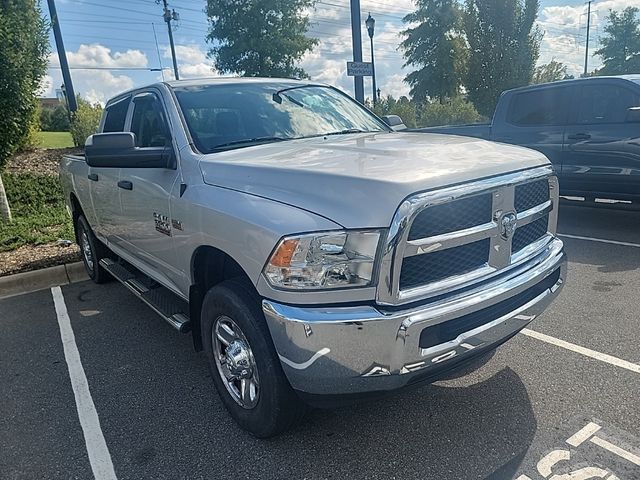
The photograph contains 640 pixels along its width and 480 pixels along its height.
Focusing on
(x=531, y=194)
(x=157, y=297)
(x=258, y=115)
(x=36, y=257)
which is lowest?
(x=36, y=257)

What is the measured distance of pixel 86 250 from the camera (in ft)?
20.0

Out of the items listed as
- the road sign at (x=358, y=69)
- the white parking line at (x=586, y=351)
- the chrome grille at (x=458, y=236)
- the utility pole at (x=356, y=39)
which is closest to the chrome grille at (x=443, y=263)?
the chrome grille at (x=458, y=236)

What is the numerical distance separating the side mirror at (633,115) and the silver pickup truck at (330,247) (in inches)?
171

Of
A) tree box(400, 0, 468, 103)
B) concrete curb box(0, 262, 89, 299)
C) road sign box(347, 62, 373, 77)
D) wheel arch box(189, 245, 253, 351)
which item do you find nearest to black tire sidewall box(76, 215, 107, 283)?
concrete curb box(0, 262, 89, 299)

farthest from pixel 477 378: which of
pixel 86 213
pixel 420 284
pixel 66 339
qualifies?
pixel 86 213

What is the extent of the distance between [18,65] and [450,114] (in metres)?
13.9

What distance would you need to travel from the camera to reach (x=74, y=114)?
12977 millimetres

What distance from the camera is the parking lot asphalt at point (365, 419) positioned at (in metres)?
2.51

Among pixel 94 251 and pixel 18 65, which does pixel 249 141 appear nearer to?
pixel 94 251

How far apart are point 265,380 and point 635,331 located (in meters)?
2.89

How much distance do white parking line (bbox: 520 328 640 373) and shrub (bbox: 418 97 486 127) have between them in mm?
14983

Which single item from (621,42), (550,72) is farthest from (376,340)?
(621,42)

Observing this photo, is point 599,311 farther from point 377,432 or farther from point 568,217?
point 568,217

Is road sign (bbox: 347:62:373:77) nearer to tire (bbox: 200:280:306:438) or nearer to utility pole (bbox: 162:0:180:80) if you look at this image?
tire (bbox: 200:280:306:438)
